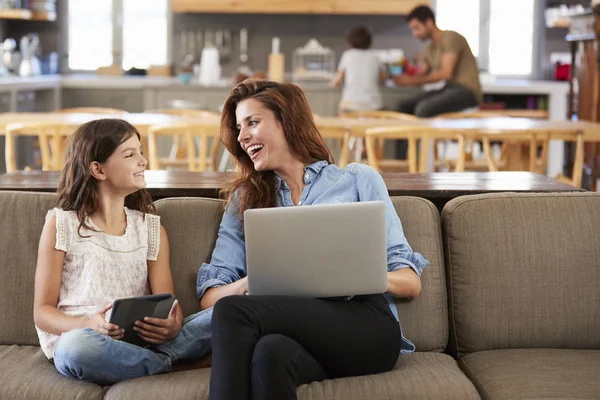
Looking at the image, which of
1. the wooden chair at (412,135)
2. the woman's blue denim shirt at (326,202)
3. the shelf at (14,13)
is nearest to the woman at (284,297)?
the woman's blue denim shirt at (326,202)

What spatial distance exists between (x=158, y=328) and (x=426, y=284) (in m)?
0.73

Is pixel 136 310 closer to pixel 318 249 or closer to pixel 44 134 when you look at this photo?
pixel 318 249

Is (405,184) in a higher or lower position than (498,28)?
lower

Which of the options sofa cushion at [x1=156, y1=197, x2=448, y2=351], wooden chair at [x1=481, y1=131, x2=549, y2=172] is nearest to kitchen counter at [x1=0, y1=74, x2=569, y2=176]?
wooden chair at [x1=481, y1=131, x2=549, y2=172]

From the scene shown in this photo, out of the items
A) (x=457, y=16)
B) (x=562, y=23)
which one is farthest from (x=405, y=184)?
(x=457, y=16)

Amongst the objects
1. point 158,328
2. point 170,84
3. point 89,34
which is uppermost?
point 89,34

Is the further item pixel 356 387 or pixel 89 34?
pixel 89 34

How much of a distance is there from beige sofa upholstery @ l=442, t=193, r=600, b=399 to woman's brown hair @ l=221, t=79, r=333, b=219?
436mm

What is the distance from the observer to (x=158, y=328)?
7.43 feet

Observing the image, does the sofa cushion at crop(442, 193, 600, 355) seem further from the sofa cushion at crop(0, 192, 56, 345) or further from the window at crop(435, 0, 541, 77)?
the window at crop(435, 0, 541, 77)

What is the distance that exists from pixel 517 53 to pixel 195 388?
26.5 ft

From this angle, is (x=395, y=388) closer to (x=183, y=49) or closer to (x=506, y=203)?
(x=506, y=203)

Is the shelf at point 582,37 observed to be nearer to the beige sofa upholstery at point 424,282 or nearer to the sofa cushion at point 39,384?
the beige sofa upholstery at point 424,282

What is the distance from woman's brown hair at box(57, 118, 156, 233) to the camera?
2.44 metres
